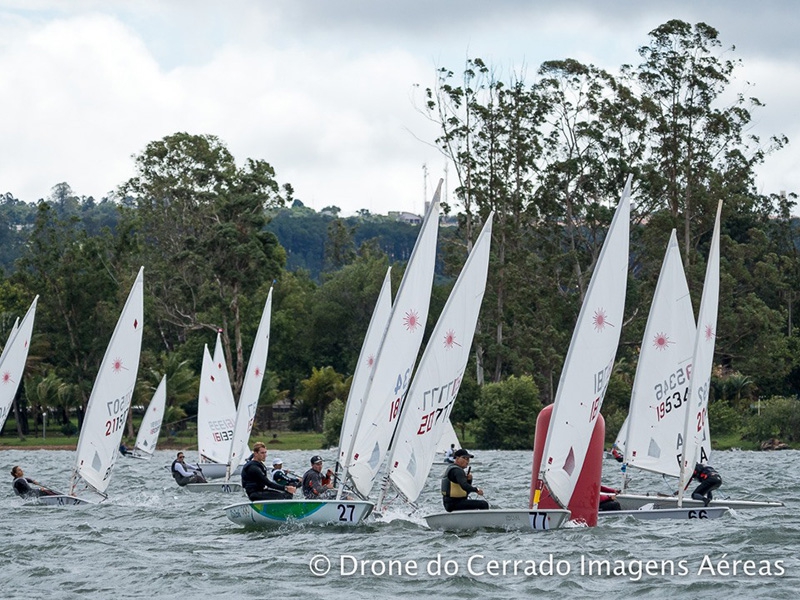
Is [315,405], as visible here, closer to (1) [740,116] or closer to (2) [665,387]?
(1) [740,116]

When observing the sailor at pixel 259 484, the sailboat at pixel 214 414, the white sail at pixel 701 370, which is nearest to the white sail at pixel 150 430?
the sailboat at pixel 214 414

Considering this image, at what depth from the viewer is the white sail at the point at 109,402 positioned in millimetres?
27000

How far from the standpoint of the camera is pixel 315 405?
71750mm

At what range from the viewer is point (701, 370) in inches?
982

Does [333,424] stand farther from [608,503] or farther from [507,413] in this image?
[608,503]

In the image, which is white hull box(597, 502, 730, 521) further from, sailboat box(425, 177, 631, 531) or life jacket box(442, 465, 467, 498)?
life jacket box(442, 465, 467, 498)

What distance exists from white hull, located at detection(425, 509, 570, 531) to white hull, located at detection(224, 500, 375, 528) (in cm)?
166

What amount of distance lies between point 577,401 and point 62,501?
12.2 meters

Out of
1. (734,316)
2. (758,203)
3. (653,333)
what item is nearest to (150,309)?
(734,316)

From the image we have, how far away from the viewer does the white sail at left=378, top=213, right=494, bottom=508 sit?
2148 centimetres

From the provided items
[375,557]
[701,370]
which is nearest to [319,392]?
[701,370]

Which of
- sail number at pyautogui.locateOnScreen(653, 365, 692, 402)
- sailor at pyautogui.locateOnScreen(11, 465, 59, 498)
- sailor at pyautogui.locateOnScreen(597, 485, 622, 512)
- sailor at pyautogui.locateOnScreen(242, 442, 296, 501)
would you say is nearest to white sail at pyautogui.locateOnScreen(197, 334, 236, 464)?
sailor at pyautogui.locateOnScreen(11, 465, 59, 498)

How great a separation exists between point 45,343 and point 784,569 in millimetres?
57214

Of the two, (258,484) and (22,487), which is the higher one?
(258,484)
